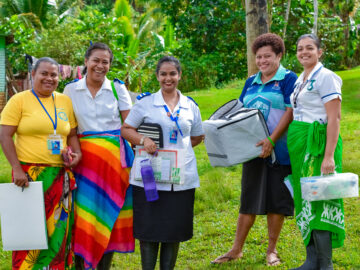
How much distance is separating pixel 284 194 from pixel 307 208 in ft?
1.79

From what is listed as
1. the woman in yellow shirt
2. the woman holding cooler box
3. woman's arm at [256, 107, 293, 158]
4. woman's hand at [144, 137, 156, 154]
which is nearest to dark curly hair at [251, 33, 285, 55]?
the woman holding cooler box

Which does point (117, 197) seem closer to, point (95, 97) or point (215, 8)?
point (95, 97)

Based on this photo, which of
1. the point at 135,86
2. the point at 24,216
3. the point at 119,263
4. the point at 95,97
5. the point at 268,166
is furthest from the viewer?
the point at 135,86

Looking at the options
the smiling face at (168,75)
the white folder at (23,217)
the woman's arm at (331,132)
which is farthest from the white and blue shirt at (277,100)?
Answer: the white folder at (23,217)

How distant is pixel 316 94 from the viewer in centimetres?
363

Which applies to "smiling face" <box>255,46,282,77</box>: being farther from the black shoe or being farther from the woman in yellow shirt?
the woman in yellow shirt

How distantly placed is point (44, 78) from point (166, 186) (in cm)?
131

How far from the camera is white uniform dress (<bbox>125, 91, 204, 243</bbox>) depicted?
3.70m

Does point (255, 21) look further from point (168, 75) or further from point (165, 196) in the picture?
point (165, 196)

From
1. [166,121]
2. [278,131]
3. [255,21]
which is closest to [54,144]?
[166,121]

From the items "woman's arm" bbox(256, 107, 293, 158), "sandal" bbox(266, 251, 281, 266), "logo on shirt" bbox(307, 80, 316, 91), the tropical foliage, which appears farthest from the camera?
the tropical foliage

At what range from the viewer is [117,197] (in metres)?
4.00

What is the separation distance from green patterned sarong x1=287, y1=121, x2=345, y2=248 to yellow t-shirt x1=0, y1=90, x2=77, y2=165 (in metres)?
1.91

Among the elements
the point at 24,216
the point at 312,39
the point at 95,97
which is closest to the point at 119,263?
the point at 24,216
